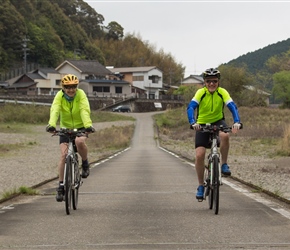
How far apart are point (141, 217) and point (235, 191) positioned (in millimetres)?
3664

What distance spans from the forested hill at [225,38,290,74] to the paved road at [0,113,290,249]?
16283 centimetres

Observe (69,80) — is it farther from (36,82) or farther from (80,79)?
(80,79)

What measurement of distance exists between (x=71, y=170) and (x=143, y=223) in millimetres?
1581

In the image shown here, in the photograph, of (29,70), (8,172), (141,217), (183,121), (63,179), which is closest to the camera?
(141,217)

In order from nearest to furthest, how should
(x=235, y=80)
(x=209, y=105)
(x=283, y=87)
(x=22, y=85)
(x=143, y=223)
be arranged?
(x=143, y=223), (x=209, y=105), (x=235, y=80), (x=22, y=85), (x=283, y=87)

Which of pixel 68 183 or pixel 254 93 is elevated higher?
pixel 254 93

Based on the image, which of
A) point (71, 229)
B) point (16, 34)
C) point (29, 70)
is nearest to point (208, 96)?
point (71, 229)

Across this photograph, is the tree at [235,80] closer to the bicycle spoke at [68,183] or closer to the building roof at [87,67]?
the building roof at [87,67]

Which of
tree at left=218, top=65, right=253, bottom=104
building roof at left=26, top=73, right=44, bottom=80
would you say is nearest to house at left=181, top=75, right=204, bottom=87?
tree at left=218, top=65, right=253, bottom=104

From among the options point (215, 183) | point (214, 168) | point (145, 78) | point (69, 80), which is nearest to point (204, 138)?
point (214, 168)

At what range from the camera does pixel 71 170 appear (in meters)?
7.71

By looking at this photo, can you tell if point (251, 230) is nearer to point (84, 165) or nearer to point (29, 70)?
point (84, 165)

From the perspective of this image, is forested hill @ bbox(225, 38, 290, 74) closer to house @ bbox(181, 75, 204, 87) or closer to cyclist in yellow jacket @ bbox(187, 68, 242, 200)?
house @ bbox(181, 75, 204, 87)

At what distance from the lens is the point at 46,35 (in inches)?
4080
